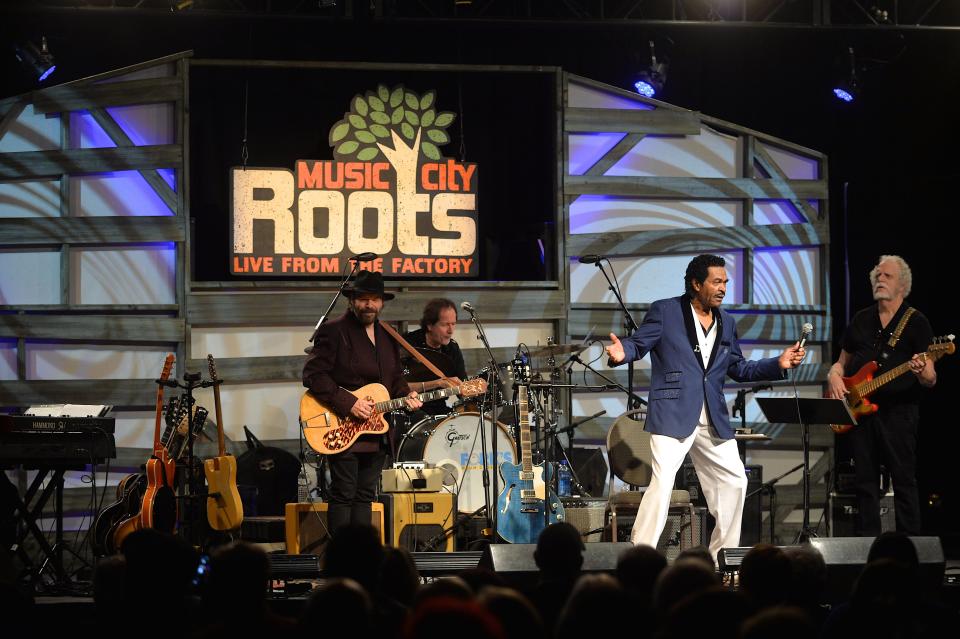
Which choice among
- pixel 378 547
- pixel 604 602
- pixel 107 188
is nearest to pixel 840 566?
pixel 378 547

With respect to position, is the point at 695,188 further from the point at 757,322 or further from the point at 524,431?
the point at 524,431

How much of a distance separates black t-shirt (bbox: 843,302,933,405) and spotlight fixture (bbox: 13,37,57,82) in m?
7.59

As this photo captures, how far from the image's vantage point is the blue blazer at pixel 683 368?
7.80 meters

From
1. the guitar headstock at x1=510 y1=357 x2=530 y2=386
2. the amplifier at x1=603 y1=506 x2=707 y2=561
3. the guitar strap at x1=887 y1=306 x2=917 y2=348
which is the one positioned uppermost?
the guitar strap at x1=887 y1=306 x2=917 y2=348

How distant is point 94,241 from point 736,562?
6.92 m

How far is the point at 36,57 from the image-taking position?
1023 cm

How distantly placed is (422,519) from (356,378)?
1.49 meters

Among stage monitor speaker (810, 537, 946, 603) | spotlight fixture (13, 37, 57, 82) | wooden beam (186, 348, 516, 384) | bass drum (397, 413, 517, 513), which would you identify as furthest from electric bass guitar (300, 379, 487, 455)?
spotlight fixture (13, 37, 57, 82)

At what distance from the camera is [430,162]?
448 inches

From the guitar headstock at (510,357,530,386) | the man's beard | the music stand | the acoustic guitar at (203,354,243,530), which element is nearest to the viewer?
the music stand

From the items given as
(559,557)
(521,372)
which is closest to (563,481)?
(521,372)

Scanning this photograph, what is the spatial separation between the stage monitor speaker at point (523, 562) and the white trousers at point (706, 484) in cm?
151

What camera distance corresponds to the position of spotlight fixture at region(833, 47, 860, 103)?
10930 mm

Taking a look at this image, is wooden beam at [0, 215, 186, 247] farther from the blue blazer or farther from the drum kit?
the blue blazer
